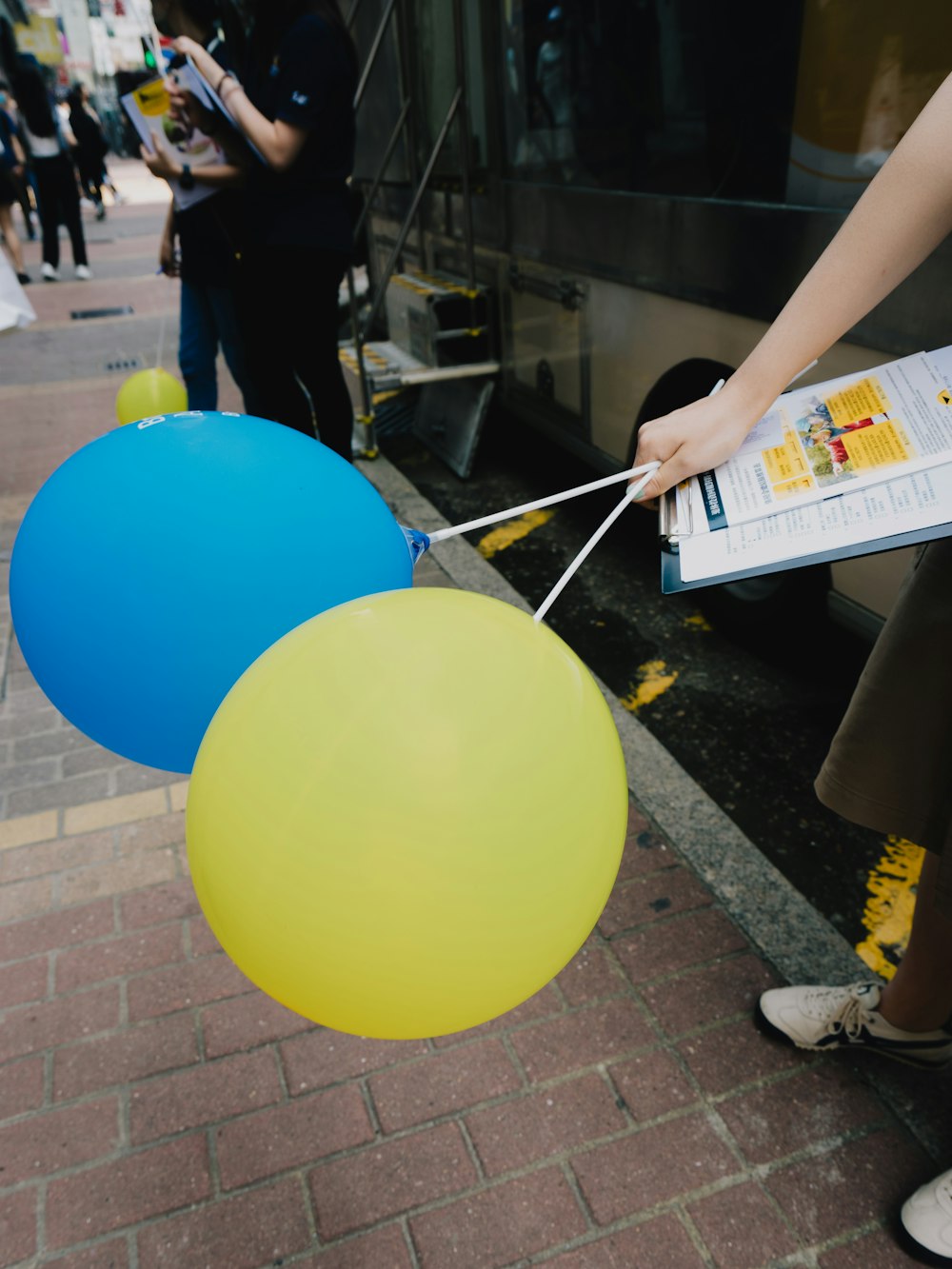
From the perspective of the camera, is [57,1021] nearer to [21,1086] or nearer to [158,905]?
[21,1086]

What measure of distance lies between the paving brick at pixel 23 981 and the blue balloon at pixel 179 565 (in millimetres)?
1067

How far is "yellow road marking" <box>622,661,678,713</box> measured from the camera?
333cm

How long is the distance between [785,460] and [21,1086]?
1995 mm

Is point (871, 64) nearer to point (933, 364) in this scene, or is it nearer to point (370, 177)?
point (933, 364)

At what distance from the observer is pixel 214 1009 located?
2086 millimetres

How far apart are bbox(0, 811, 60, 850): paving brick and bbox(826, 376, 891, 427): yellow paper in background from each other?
2405mm

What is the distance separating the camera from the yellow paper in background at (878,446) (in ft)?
3.97

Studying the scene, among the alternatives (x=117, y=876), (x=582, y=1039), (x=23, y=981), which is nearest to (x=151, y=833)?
(x=117, y=876)

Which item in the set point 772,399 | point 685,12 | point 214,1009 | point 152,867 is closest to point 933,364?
point 772,399

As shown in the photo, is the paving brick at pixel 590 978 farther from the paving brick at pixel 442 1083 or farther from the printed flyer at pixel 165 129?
the printed flyer at pixel 165 129

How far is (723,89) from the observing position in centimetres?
300

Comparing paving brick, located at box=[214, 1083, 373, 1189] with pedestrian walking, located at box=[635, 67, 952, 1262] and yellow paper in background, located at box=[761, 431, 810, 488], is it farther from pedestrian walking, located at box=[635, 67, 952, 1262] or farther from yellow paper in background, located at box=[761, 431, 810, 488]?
yellow paper in background, located at box=[761, 431, 810, 488]

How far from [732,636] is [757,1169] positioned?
2.33 meters

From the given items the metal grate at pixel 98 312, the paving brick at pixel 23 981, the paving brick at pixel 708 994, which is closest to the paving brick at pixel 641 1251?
the paving brick at pixel 708 994
